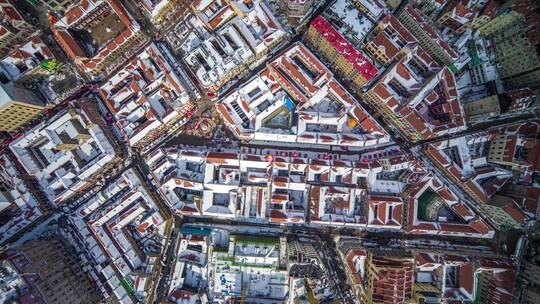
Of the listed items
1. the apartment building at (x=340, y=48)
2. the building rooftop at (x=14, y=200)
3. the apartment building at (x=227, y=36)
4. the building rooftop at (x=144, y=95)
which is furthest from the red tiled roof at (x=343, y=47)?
the building rooftop at (x=14, y=200)

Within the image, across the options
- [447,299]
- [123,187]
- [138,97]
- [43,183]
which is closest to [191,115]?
[138,97]

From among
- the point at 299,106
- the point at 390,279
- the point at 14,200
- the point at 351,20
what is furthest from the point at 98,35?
the point at 390,279

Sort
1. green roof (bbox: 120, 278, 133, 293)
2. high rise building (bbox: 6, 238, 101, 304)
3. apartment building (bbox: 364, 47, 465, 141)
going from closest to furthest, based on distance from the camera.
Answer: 1. high rise building (bbox: 6, 238, 101, 304)
2. apartment building (bbox: 364, 47, 465, 141)
3. green roof (bbox: 120, 278, 133, 293)

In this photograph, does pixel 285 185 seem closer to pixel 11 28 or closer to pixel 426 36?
pixel 426 36

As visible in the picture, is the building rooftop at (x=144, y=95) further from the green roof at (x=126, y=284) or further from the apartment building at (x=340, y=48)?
the apartment building at (x=340, y=48)

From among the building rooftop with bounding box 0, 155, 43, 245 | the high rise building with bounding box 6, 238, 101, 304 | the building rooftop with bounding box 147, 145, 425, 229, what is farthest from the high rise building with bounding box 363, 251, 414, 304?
the building rooftop with bounding box 0, 155, 43, 245

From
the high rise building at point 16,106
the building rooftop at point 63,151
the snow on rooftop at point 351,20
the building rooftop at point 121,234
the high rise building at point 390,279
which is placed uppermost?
the high rise building at point 16,106

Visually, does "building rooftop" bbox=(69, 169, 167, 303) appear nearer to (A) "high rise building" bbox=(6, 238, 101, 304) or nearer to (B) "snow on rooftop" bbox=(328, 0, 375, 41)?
(A) "high rise building" bbox=(6, 238, 101, 304)
